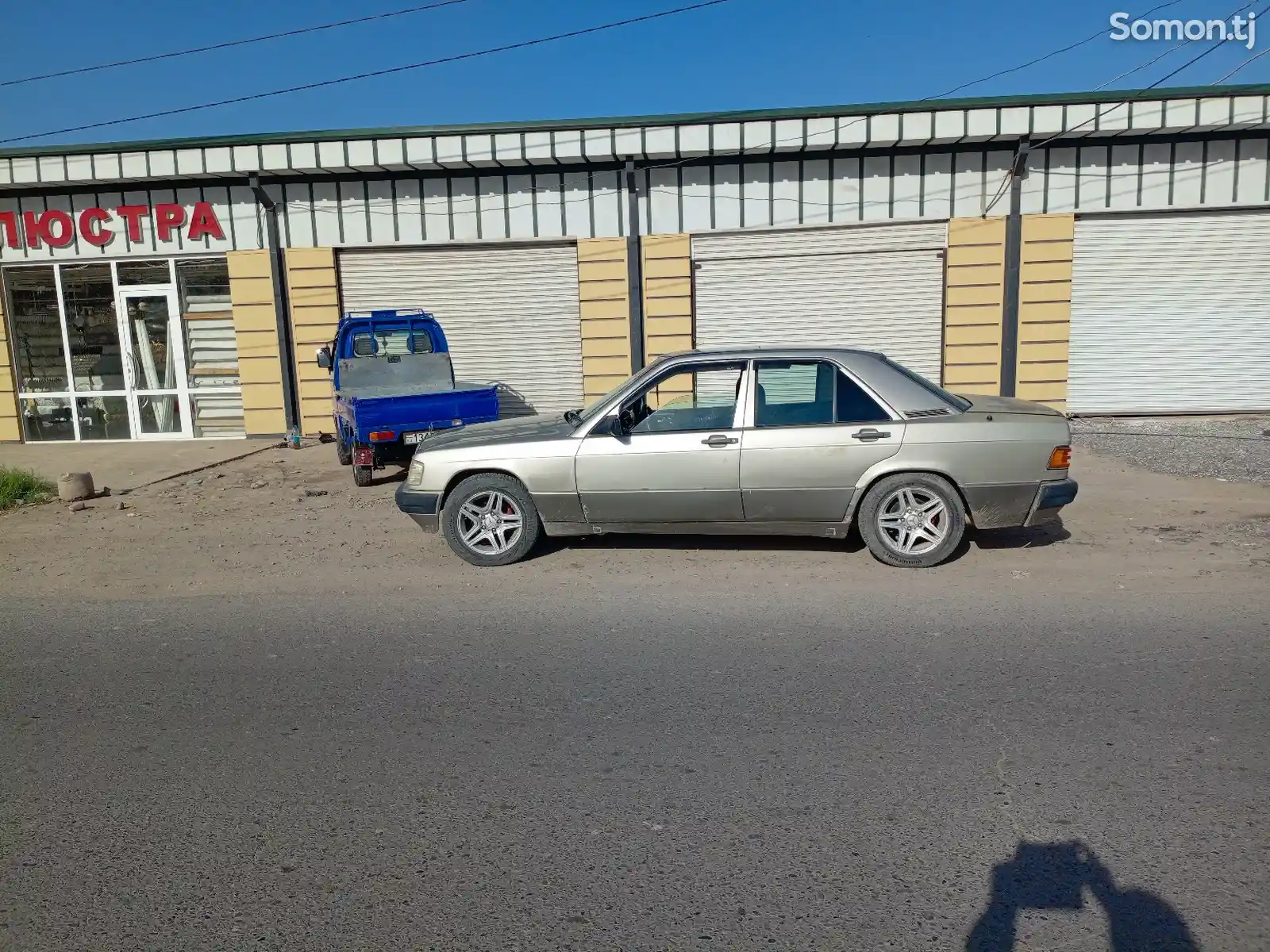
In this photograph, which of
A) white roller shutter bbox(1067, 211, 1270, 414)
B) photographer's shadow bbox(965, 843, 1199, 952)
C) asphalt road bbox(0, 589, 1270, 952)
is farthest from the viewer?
Result: white roller shutter bbox(1067, 211, 1270, 414)

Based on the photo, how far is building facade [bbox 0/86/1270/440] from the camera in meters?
13.2

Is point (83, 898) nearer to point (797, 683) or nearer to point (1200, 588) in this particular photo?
point (797, 683)

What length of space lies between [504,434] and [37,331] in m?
12.3

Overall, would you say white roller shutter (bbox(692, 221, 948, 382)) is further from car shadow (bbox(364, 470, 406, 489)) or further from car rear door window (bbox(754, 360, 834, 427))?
car rear door window (bbox(754, 360, 834, 427))

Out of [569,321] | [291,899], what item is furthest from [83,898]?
[569,321]

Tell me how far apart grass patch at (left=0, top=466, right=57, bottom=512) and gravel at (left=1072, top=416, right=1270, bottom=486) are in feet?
40.3

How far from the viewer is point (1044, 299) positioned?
1362 cm

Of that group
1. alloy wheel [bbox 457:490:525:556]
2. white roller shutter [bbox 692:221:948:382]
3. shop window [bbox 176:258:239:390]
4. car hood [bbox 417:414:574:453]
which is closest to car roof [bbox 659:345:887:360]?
car hood [bbox 417:414:574:453]

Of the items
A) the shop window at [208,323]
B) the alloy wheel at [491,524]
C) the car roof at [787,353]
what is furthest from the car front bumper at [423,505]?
the shop window at [208,323]

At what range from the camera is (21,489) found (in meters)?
10.1

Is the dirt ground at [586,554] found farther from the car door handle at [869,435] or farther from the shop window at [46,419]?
the shop window at [46,419]

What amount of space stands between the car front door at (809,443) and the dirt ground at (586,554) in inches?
19.1

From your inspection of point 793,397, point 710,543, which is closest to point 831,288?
point 710,543

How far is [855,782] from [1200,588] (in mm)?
3643
